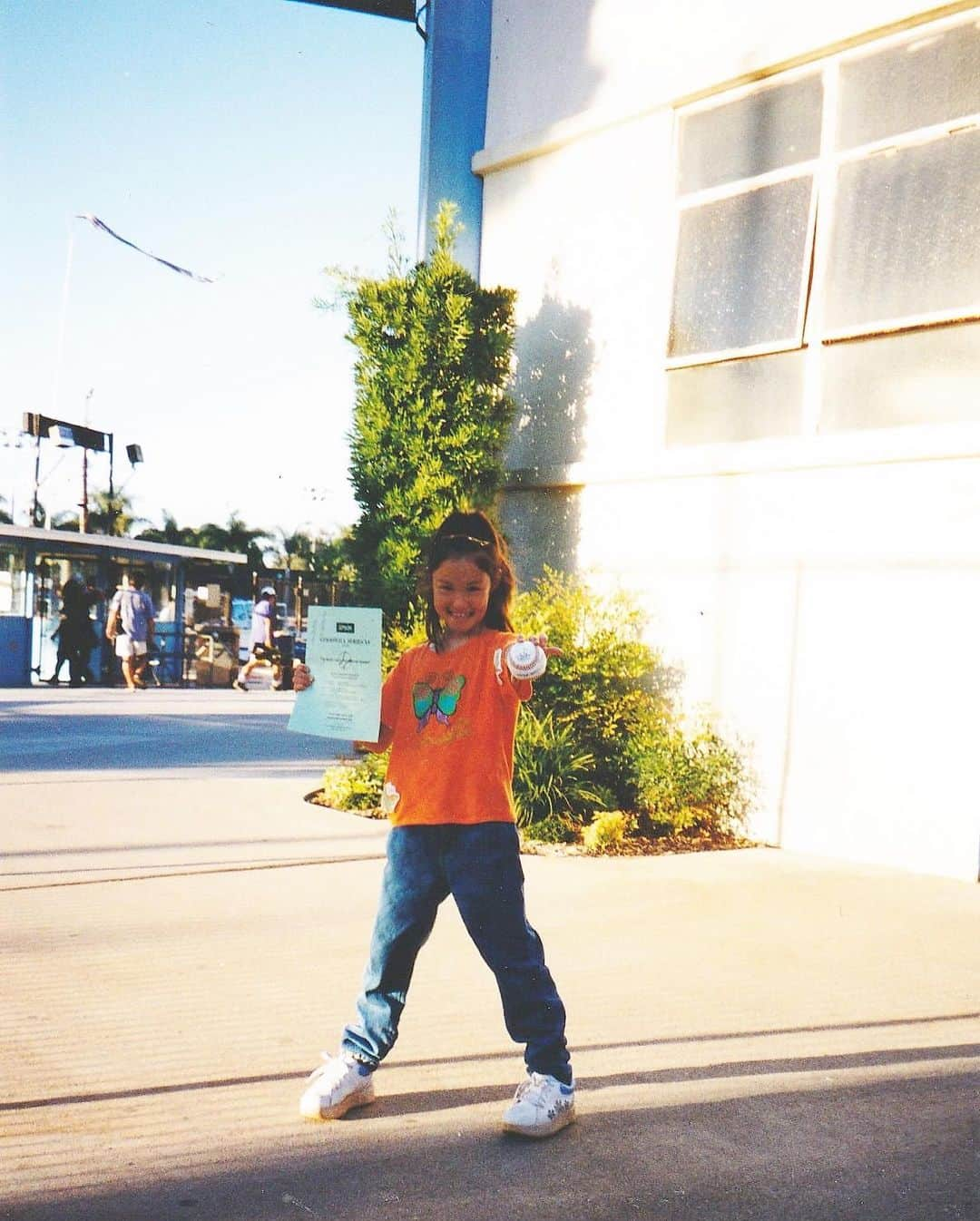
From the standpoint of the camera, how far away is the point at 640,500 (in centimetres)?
812

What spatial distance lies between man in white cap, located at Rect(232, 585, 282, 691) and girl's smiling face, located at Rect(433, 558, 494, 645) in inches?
657

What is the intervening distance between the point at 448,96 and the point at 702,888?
678 cm

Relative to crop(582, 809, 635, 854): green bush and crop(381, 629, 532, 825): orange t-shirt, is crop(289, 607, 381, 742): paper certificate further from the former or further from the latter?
crop(582, 809, 635, 854): green bush

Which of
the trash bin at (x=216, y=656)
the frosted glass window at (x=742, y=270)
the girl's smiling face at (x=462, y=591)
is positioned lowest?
the trash bin at (x=216, y=656)

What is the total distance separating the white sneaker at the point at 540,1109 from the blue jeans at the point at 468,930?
34 millimetres

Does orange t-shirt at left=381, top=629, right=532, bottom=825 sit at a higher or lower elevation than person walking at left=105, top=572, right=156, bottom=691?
higher

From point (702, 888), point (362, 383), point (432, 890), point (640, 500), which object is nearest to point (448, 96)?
point (362, 383)

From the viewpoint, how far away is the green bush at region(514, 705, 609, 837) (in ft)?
23.2

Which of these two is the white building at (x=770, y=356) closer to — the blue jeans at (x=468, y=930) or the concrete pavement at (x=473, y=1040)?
the concrete pavement at (x=473, y=1040)

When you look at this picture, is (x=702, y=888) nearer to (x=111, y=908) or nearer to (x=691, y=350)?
(x=111, y=908)

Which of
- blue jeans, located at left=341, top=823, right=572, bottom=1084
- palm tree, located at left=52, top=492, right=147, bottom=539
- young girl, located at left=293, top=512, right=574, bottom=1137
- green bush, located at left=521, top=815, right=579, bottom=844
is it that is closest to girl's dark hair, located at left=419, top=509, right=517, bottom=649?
young girl, located at left=293, top=512, right=574, bottom=1137

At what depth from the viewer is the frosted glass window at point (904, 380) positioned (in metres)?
6.71

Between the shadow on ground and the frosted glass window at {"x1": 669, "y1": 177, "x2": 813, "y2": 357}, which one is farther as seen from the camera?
the frosted glass window at {"x1": 669, "y1": 177, "x2": 813, "y2": 357}

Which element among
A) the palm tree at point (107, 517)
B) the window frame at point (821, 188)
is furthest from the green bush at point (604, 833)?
the palm tree at point (107, 517)
